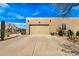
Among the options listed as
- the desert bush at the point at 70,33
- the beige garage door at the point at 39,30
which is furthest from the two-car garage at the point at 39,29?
the desert bush at the point at 70,33

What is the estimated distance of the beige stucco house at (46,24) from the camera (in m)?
2.49

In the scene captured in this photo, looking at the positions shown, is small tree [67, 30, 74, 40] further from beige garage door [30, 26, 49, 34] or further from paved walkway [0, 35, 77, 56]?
beige garage door [30, 26, 49, 34]

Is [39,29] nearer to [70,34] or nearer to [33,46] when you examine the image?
[33,46]

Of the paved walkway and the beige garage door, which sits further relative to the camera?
the beige garage door

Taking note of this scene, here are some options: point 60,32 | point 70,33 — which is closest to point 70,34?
A: point 70,33

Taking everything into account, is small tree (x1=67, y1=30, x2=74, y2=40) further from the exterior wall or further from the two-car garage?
the two-car garage

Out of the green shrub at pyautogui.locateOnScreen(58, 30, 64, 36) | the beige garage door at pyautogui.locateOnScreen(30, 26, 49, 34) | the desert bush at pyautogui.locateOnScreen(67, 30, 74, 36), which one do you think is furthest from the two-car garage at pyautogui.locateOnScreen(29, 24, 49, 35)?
the desert bush at pyautogui.locateOnScreen(67, 30, 74, 36)

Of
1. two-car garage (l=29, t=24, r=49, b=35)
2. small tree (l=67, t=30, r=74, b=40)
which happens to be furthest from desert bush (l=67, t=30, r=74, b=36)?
two-car garage (l=29, t=24, r=49, b=35)

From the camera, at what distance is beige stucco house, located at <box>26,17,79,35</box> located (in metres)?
2.49

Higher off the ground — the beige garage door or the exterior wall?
the exterior wall

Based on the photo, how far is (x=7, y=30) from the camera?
8.33 feet

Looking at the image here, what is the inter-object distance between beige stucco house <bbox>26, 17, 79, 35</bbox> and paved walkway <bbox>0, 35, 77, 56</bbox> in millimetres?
82

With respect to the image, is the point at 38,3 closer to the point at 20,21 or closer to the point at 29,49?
the point at 20,21

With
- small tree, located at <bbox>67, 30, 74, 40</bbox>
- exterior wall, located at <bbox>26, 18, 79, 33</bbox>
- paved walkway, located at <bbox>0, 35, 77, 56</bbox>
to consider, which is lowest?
paved walkway, located at <bbox>0, 35, 77, 56</bbox>
